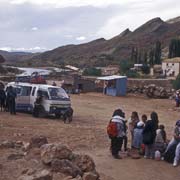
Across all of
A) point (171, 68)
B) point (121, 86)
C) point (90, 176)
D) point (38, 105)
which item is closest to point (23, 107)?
point (38, 105)

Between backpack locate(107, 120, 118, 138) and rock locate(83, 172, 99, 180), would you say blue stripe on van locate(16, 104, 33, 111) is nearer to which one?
backpack locate(107, 120, 118, 138)

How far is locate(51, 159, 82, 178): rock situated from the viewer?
442 inches

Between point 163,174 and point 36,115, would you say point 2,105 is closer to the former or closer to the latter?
point 36,115

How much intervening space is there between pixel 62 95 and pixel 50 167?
1489cm

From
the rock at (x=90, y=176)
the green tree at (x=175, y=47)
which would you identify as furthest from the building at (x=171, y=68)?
the rock at (x=90, y=176)

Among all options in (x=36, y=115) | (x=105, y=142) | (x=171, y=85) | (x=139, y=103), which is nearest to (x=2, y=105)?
(x=36, y=115)

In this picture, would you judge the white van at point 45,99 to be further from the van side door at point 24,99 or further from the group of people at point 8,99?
the group of people at point 8,99

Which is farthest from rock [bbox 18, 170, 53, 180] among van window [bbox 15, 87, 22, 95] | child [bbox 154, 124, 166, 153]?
van window [bbox 15, 87, 22, 95]

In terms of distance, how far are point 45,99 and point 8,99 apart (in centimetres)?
175

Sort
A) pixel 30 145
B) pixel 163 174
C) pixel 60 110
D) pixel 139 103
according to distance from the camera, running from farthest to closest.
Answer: pixel 139 103
pixel 60 110
pixel 30 145
pixel 163 174

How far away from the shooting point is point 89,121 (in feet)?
89.8

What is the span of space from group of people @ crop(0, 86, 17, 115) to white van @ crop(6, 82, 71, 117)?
2.10 feet

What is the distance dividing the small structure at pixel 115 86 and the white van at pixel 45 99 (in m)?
24.4

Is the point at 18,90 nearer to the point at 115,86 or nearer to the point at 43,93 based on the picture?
the point at 43,93
